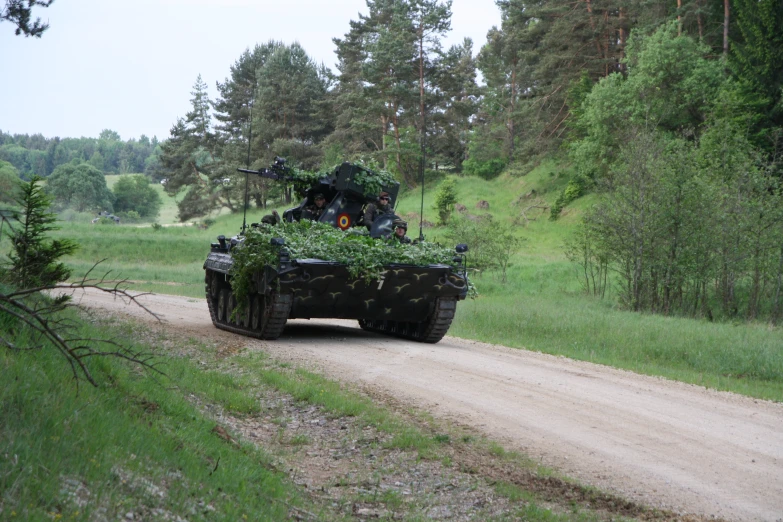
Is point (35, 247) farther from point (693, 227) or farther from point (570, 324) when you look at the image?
point (693, 227)

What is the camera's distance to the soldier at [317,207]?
14.2 m

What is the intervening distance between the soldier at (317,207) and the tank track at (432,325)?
2221 mm

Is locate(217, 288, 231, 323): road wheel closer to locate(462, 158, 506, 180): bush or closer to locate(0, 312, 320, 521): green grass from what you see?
locate(0, 312, 320, 521): green grass

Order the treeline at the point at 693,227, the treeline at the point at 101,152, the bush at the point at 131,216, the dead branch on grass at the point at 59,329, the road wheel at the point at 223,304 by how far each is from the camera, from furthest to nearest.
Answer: the treeline at the point at 101,152 → the bush at the point at 131,216 → the treeline at the point at 693,227 → the road wheel at the point at 223,304 → the dead branch on grass at the point at 59,329

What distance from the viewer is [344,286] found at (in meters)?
11.6

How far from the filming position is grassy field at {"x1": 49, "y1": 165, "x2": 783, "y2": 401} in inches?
489

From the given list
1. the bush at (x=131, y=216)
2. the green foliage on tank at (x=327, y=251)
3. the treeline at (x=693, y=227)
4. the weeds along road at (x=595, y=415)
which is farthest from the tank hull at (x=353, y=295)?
the bush at (x=131, y=216)

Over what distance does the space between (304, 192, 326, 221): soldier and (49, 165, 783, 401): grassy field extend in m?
3.51

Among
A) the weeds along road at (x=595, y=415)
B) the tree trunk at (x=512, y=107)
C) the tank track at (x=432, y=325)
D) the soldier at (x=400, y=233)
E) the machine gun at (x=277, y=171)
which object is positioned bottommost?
the weeds along road at (x=595, y=415)

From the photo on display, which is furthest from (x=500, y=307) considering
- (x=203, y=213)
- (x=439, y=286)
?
(x=203, y=213)

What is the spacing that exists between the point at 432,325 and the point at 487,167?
42.8 meters

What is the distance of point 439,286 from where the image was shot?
12078 millimetres

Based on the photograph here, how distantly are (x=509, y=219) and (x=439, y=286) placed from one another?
1227 inches

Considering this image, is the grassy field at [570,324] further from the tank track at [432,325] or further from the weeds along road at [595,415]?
the tank track at [432,325]
